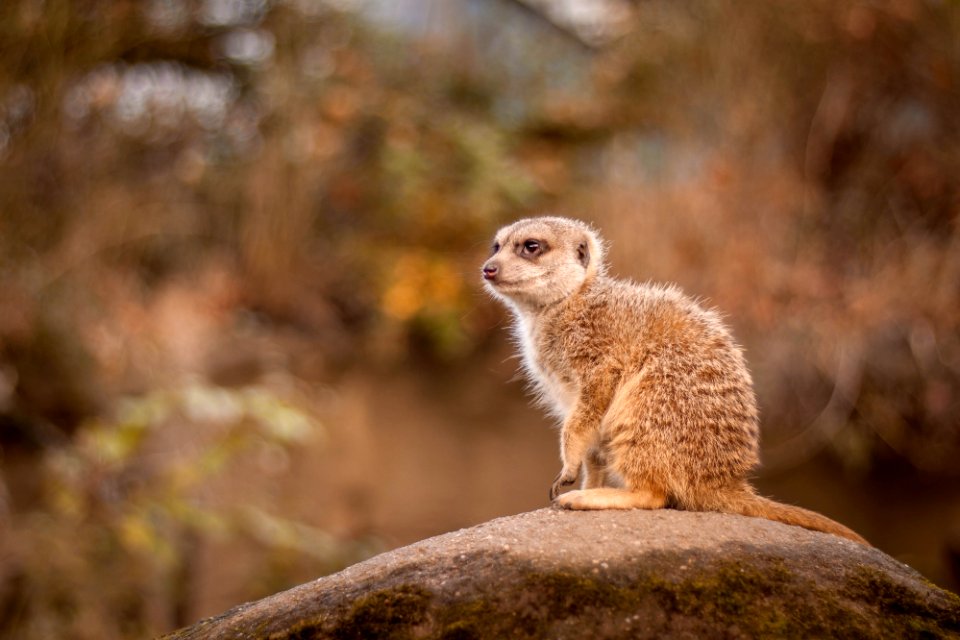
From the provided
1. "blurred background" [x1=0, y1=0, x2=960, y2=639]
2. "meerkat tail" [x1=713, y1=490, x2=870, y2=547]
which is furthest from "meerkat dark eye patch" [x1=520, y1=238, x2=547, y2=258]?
"blurred background" [x1=0, y1=0, x2=960, y2=639]

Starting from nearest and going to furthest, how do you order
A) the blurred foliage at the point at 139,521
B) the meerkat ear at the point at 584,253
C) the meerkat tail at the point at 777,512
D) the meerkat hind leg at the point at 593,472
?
the meerkat tail at the point at 777,512, the meerkat hind leg at the point at 593,472, the meerkat ear at the point at 584,253, the blurred foliage at the point at 139,521

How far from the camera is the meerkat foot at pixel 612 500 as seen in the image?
7.73 feet

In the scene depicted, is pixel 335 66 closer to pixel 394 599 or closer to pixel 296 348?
pixel 296 348

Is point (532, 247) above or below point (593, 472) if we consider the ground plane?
above

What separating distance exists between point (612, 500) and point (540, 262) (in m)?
0.71

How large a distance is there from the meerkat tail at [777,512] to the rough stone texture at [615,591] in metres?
0.06

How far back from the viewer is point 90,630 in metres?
4.68

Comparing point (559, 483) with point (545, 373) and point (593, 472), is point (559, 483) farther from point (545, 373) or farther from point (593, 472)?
point (545, 373)

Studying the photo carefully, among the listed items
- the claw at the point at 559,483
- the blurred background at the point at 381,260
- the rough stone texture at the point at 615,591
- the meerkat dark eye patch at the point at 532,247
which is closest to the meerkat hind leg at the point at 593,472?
the claw at the point at 559,483

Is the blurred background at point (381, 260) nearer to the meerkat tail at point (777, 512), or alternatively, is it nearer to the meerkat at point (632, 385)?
the meerkat at point (632, 385)

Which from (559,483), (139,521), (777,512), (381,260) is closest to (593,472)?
(559,483)

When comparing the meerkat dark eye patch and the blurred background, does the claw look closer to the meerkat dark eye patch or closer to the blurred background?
the meerkat dark eye patch

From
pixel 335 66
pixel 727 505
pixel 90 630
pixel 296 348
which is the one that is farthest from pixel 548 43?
pixel 727 505

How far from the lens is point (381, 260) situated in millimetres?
6410
